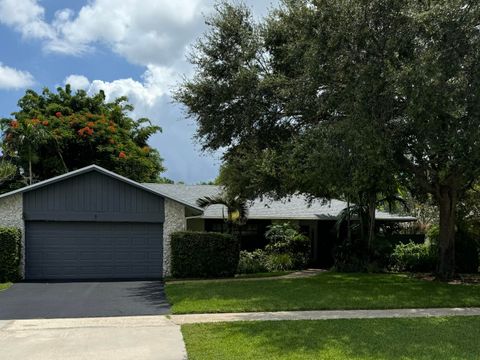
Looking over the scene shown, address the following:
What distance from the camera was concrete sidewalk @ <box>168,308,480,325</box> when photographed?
992cm

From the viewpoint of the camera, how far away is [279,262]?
20.6 metres

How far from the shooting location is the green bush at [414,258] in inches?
797

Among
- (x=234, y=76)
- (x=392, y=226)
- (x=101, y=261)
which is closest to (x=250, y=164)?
(x=234, y=76)

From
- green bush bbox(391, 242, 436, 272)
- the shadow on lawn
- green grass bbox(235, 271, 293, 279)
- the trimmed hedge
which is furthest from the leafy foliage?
the shadow on lawn

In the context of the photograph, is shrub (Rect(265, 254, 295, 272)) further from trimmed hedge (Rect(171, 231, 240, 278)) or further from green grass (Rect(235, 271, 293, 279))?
trimmed hedge (Rect(171, 231, 240, 278))

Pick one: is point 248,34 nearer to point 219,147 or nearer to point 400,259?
point 219,147

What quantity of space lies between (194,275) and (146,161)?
16.4 metres

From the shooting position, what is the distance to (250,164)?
16.5 metres

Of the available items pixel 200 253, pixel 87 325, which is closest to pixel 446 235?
pixel 200 253

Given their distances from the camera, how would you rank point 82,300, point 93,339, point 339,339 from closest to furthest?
1. point 339,339
2. point 93,339
3. point 82,300

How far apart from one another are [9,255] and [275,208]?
11.6m

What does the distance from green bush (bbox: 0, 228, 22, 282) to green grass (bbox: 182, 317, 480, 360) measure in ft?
31.5

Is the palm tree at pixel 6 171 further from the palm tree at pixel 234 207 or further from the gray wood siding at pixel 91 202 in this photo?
the palm tree at pixel 234 207

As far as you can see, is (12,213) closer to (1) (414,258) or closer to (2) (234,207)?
(2) (234,207)
